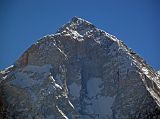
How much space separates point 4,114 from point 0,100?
11.4 ft

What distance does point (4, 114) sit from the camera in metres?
75.9

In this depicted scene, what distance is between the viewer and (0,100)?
73.5 meters
